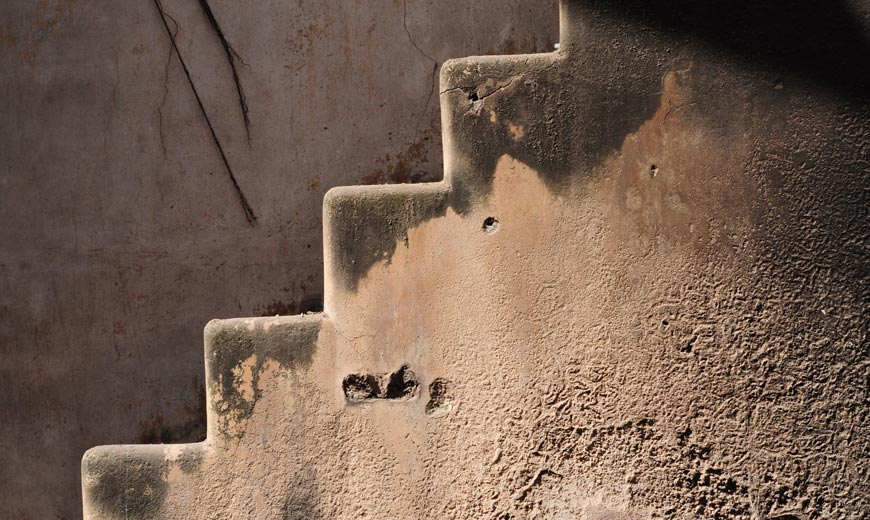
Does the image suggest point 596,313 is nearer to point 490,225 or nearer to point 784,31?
point 490,225

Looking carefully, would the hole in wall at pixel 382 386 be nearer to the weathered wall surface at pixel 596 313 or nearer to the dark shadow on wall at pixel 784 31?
the weathered wall surface at pixel 596 313

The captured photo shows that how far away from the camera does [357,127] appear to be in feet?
7.49

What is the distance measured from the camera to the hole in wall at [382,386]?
1.63 meters

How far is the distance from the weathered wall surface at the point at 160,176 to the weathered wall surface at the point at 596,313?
0.67 metres

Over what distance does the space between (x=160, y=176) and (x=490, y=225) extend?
1.23m

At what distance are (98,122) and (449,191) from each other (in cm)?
135

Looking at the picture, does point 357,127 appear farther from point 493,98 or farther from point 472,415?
point 472,415

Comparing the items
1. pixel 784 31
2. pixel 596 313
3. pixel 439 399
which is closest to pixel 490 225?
pixel 596 313

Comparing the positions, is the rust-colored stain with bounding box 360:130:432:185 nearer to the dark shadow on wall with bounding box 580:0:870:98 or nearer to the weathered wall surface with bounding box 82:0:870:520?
the weathered wall surface with bounding box 82:0:870:520

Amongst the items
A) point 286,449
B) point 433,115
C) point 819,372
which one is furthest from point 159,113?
point 819,372

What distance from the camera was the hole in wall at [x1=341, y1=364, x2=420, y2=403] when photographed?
1631mm

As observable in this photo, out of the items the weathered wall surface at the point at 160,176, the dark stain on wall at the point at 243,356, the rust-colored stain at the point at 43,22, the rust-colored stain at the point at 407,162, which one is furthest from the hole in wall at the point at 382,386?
→ the rust-colored stain at the point at 43,22

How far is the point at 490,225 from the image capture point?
5.27ft

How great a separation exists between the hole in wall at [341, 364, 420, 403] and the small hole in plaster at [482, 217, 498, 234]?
1.12ft
